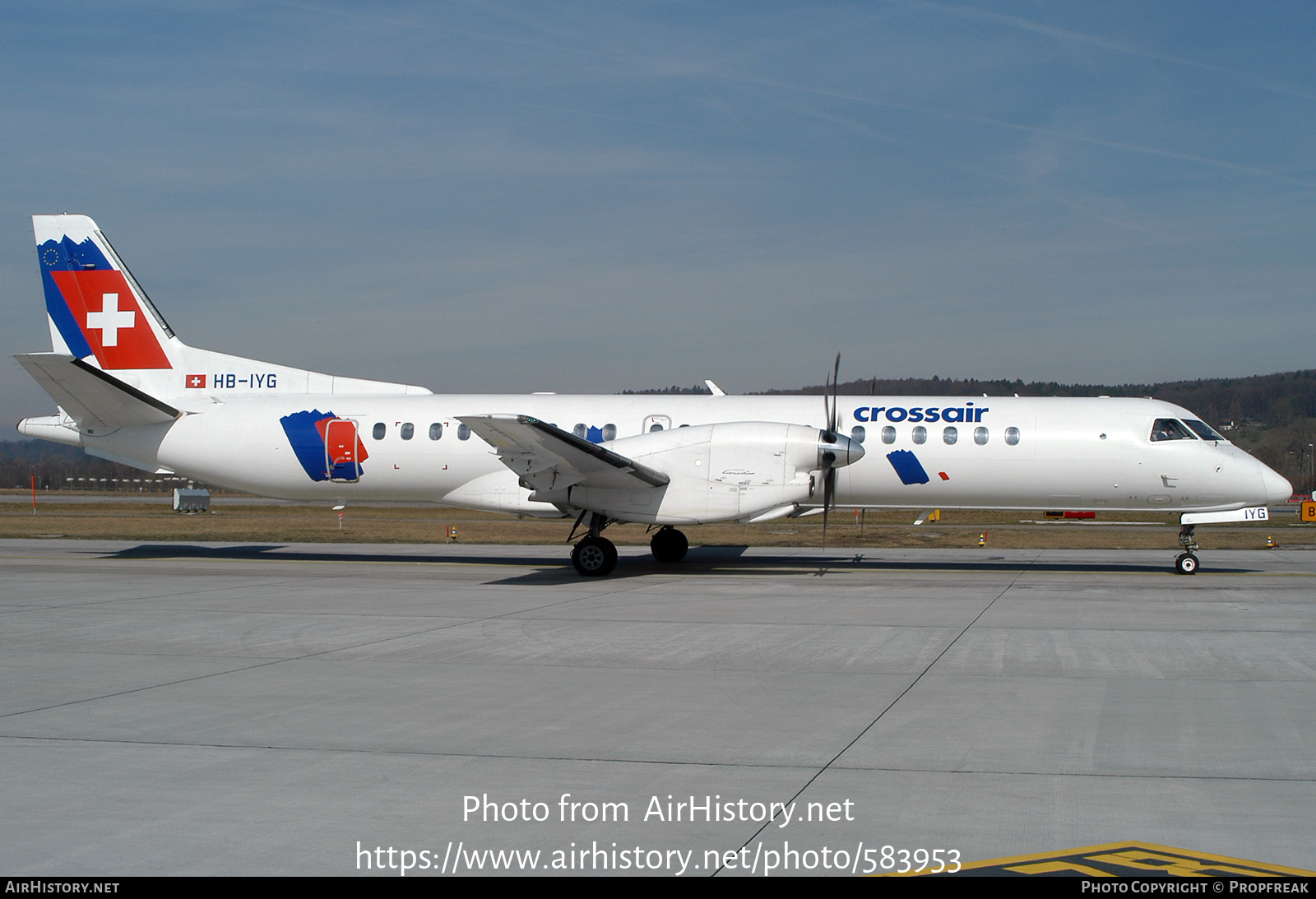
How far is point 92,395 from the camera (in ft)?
65.2

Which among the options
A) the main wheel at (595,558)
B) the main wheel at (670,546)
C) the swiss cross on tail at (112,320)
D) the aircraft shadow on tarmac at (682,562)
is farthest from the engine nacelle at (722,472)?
the swiss cross on tail at (112,320)

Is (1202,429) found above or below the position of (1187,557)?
above

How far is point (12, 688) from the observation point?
28.0ft

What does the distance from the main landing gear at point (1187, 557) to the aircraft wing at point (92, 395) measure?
2043cm

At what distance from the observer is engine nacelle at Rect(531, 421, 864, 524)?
57.9 ft

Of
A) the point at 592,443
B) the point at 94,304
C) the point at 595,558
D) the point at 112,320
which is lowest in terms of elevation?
the point at 595,558

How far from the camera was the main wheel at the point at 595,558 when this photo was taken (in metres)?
18.3

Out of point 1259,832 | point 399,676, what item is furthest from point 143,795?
point 1259,832

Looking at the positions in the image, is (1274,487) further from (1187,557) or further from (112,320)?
(112,320)

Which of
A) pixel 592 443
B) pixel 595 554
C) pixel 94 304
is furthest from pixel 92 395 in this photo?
pixel 595 554

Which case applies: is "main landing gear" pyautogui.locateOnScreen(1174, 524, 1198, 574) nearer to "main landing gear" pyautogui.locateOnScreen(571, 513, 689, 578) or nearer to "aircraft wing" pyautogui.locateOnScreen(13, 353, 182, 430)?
"main landing gear" pyautogui.locateOnScreen(571, 513, 689, 578)

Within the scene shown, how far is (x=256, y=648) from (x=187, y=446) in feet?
38.6

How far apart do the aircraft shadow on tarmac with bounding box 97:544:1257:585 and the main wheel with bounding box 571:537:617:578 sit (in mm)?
Result: 230

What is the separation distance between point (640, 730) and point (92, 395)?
17194 millimetres
